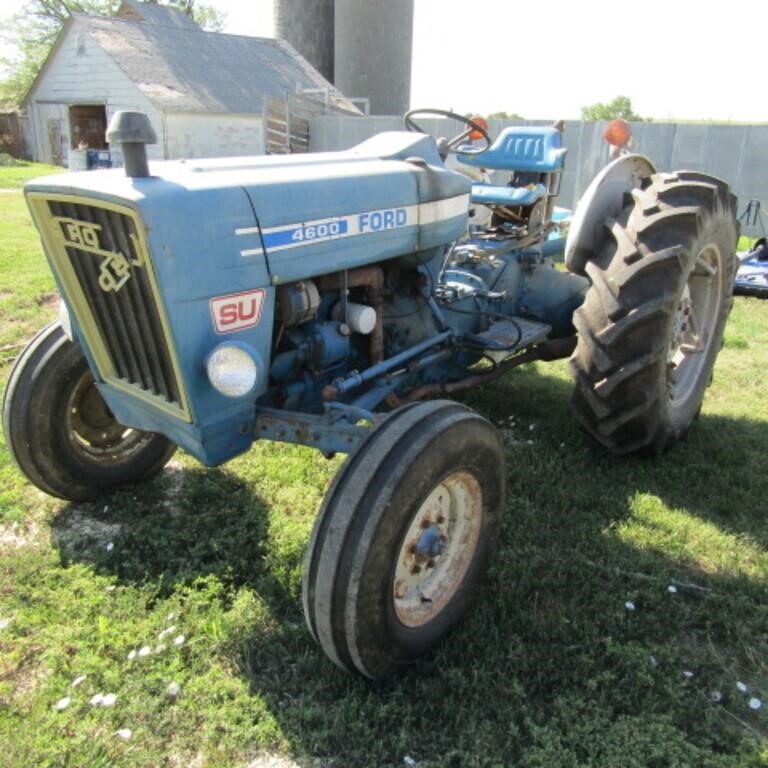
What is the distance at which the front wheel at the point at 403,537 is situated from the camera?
7.04ft

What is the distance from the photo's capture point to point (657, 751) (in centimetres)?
213

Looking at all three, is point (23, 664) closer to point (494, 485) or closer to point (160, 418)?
point (160, 418)

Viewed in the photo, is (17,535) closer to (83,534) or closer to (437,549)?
(83,534)

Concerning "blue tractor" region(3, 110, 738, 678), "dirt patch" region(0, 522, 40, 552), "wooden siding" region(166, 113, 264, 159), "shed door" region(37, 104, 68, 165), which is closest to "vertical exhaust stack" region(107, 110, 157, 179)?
"blue tractor" region(3, 110, 738, 678)

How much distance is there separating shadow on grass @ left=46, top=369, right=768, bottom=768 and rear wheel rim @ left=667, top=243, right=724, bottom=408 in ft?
1.49

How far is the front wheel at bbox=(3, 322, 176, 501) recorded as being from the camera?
123 inches

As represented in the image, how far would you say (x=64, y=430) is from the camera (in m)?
3.23

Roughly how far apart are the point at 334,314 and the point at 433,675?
1.37 meters

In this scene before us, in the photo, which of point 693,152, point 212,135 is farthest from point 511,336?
point 212,135

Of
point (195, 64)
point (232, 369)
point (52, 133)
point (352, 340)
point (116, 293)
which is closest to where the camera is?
point (232, 369)

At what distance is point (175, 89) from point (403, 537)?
71.6 ft

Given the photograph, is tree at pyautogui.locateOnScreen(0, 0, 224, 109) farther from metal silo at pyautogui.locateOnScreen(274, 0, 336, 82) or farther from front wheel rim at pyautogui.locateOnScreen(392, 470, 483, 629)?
front wheel rim at pyautogui.locateOnScreen(392, 470, 483, 629)

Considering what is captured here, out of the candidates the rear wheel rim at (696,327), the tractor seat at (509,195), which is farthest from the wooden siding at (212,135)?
the rear wheel rim at (696,327)

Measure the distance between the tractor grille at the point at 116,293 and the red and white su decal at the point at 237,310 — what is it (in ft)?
0.58
